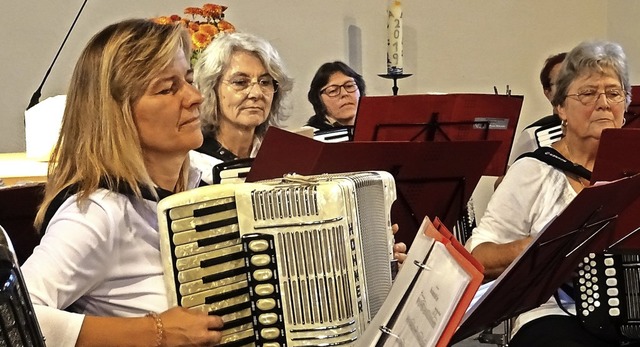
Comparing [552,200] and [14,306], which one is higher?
[14,306]

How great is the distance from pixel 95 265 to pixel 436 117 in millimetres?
1310

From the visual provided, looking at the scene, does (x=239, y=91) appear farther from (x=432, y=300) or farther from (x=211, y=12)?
(x=432, y=300)

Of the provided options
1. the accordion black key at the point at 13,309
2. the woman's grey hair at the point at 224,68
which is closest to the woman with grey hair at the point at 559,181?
the woman's grey hair at the point at 224,68

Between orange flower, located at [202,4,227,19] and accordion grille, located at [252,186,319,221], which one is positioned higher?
orange flower, located at [202,4,227,19]

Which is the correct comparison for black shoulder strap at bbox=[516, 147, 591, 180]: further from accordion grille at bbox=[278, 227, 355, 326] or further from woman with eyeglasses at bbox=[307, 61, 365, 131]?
woman with eyeglasses at bbox=[307, 61, 365, 131]

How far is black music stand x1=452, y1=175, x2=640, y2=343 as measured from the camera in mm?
1582

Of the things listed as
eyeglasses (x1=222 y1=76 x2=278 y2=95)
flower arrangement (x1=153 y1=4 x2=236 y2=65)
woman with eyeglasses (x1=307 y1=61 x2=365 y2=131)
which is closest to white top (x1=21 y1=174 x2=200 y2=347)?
eyeglasses (x1=222 y1=76 x2=278 y2=95)

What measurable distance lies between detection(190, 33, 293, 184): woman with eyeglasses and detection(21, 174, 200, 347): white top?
1.10 m

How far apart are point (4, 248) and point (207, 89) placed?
185cm

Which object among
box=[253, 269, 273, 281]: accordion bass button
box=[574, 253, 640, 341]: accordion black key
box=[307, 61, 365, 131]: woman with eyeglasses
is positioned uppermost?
box=[253, 269, 273, 281]: accordion bass button

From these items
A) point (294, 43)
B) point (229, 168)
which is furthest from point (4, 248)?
point (294, 43)

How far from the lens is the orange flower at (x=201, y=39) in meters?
2.93

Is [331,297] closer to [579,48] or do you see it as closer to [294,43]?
[579,48]

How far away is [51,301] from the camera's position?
4.76 ft
